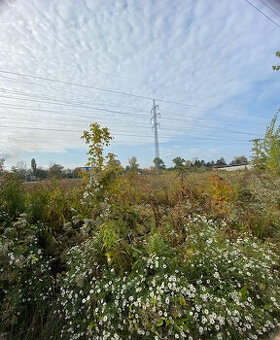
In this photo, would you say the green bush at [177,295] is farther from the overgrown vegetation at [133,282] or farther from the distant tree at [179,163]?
the distant tree at [179,163]

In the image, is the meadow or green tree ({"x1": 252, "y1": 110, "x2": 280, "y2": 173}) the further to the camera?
green tree ({"x1": 252, "y1": 110, "x2": 280, "y2": 173})

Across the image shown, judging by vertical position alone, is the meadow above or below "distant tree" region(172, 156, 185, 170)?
below

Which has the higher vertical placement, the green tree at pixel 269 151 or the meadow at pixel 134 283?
the green tree at pixel 269 151

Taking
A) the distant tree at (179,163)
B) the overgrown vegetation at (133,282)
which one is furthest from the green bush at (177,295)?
the distant tree at (179,163)

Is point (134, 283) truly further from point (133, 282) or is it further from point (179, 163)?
point (179, 163)

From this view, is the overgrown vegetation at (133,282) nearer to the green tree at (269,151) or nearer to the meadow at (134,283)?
the meadow at (134,283)

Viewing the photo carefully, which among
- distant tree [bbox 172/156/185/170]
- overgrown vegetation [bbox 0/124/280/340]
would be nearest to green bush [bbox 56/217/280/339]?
overgrown vegetation [bbox 0/124/280/340]

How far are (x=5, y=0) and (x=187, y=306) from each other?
3.02m

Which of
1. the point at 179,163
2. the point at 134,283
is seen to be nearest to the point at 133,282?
the point at 134,283

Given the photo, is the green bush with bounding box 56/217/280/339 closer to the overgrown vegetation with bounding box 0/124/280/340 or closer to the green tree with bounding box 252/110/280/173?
the overgrown vegetation with bounding box 0/124/280/340

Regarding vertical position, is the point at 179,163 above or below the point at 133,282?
above

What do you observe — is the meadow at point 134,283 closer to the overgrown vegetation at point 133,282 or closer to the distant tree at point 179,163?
the overgrown vegetation at point 133,282

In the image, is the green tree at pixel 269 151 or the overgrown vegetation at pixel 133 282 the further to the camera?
the green tree at pixel 269 151

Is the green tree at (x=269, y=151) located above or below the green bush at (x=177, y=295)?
above
